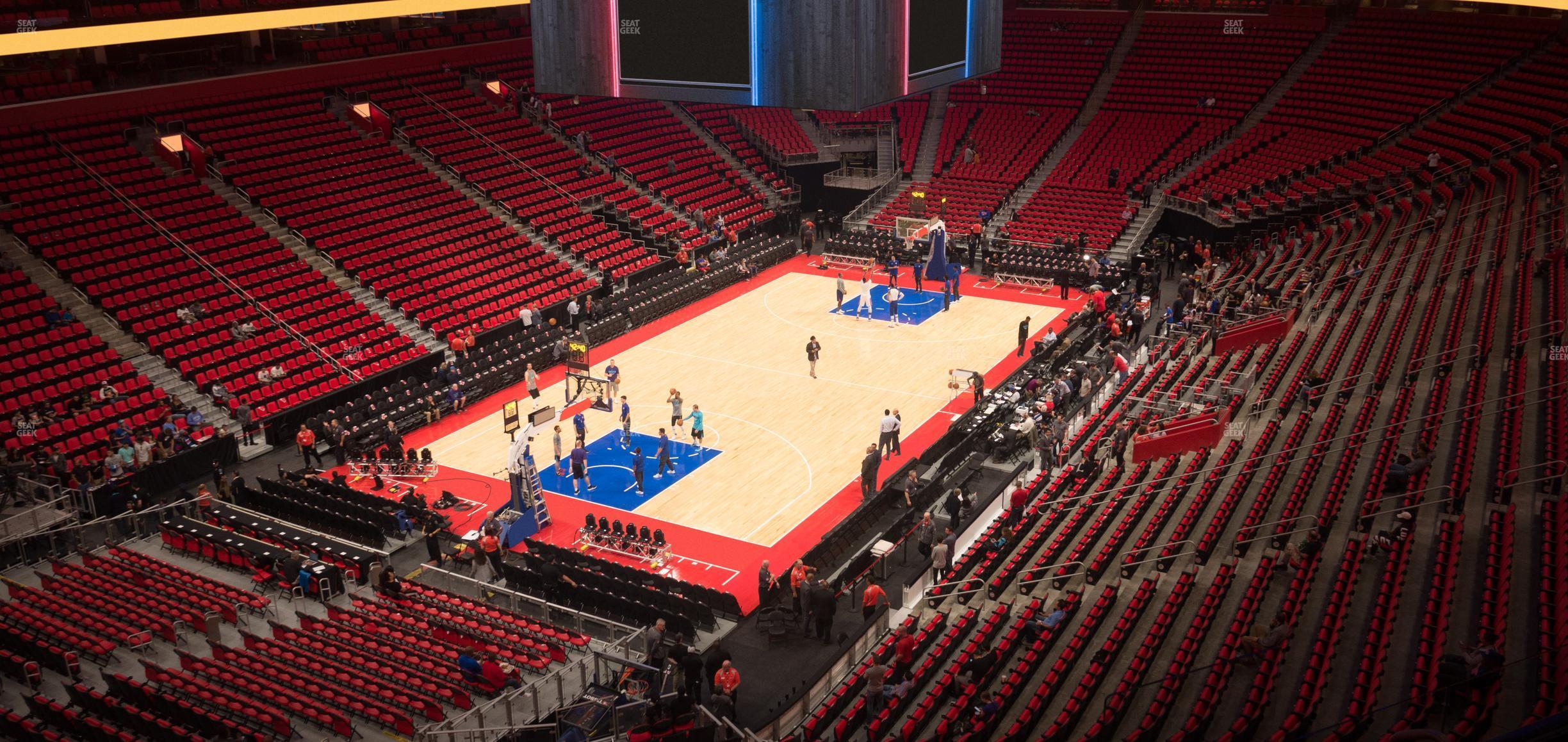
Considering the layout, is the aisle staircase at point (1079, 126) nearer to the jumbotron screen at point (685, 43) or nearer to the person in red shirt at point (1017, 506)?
the person in red shirt at point (1017, 506)

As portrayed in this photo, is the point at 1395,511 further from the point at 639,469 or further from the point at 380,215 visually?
the point at 380,215

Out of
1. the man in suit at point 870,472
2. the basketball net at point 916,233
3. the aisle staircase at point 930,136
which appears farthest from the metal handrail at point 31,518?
the aisle staircase at point 930,136

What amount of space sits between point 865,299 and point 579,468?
1419 centimetres

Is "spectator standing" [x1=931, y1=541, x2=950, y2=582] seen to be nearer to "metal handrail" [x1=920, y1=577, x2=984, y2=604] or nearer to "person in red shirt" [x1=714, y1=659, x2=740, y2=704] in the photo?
"metal handrail" [x1=920, y1=577, x2=984, y2=604]

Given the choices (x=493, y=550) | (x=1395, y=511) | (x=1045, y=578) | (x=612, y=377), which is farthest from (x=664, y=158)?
(x=1395, y=511)

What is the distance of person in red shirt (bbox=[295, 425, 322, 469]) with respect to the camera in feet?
78.7

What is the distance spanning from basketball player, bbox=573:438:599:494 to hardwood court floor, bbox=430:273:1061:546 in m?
0.97

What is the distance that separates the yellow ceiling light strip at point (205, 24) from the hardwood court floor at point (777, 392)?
1054 centimetres

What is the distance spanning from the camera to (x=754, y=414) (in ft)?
88.7

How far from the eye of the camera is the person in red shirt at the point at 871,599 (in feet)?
58.8

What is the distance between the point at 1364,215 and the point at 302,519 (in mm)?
27220

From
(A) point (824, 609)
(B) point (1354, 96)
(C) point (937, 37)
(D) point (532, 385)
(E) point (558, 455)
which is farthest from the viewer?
(B) point (1354, 96)

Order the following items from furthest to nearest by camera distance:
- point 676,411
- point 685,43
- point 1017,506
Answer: point 676,411 → point 1017,506 → point 685,43

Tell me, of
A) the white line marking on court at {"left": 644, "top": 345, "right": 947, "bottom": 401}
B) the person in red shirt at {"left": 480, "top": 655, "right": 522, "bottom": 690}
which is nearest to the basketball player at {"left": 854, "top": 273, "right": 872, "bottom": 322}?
the white line marking on court at {"left": 644, "top": 345, "right": 947, "bottom": 401}
